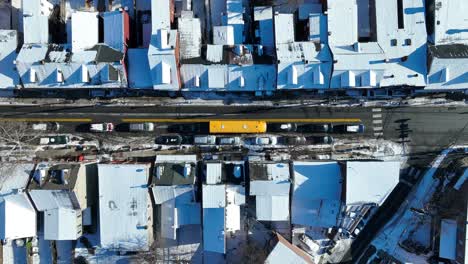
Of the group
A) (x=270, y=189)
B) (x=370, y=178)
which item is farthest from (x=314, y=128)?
(x=270, y=189)

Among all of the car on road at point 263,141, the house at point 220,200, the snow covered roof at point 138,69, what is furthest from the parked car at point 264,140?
the snow covered roof at point 138,69

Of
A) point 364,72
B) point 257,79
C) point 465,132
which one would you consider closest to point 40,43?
point 257,79

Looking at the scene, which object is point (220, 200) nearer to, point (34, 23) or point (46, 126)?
point (46, 126)

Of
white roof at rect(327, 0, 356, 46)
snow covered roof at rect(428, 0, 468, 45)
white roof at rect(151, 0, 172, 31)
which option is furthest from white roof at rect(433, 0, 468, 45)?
white roof at rect(151, 0, 172, 31)

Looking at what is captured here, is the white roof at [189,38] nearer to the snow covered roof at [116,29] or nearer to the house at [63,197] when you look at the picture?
the snow covered roof at [116,29]

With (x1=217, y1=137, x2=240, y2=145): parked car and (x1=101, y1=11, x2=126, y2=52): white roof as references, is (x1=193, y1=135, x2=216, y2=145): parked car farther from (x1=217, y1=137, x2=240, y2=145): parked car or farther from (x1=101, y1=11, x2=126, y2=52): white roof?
(x1=101, y1=11, x2=126, y2=52): white roof
